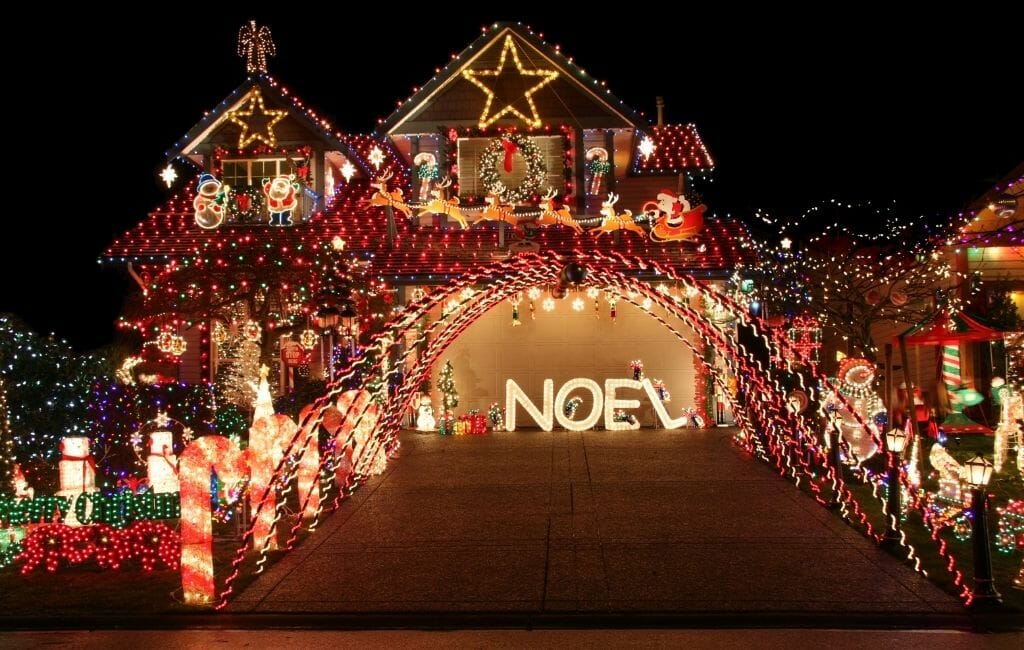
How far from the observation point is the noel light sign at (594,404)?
19.1 m

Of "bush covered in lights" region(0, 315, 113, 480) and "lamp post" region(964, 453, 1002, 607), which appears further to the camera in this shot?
"bush covered in lights" region(0, 315, 113, 480)

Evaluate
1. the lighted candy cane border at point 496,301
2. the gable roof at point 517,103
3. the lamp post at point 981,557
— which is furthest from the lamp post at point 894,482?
the gable roof at point 517,103

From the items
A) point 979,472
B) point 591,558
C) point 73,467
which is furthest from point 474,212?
point 979,472

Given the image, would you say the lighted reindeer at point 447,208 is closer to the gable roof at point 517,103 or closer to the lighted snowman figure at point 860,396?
the gable roof at point 517,103

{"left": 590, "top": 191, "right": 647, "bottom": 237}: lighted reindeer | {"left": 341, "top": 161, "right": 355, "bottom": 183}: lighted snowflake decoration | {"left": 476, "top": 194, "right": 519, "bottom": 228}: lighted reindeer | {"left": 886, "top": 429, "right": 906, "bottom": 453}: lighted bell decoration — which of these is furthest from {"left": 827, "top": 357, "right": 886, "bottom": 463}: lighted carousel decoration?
{"left": 341, "top": 161, "right": 355, "bottom": 183}: lighted snowflake decoration

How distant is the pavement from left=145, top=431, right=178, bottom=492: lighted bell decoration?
2.49 m

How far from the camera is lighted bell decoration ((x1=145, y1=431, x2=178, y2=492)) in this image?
13.2 metres

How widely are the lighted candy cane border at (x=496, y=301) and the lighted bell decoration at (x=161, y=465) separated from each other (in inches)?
66.0

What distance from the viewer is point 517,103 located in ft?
71.3

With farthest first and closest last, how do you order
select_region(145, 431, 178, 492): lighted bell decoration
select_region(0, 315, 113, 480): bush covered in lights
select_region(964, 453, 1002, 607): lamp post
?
select_region(0, 315, 113, 480): bush covered in lights → select_region(145, 431, 178, 492): lighted bell decoration → select_region(964, 453, 1002, 607): lamp post

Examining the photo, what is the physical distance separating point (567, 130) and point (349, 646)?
15703 mm

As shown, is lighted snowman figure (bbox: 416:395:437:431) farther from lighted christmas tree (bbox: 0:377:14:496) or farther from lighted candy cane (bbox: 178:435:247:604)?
lighted candy cane (bbox: 178:435:247:604)

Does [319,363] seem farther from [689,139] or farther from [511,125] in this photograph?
[689,139]

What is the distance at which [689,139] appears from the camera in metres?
23.9
